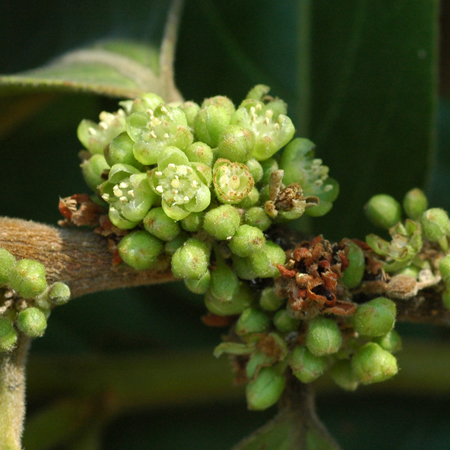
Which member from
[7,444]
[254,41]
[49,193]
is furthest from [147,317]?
[7,444]

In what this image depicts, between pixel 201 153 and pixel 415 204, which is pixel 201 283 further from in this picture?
pixel 415 204

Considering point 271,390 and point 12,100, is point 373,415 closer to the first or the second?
point 271,390

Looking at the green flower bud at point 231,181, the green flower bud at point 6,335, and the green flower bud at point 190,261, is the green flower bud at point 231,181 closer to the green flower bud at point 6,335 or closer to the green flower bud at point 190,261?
the green flower bud at point 190,261

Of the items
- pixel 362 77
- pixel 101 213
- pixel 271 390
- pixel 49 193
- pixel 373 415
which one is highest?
pixel 362 77

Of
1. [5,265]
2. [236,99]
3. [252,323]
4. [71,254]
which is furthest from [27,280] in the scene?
[236,99]

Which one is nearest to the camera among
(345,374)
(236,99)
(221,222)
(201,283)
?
(221,222)

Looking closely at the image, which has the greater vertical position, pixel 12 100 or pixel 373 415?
pixel 12 100

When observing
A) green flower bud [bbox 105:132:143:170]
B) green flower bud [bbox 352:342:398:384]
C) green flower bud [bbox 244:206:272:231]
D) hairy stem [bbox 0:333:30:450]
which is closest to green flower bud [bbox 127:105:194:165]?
green flower bud [bbox 105:132:143:170]
